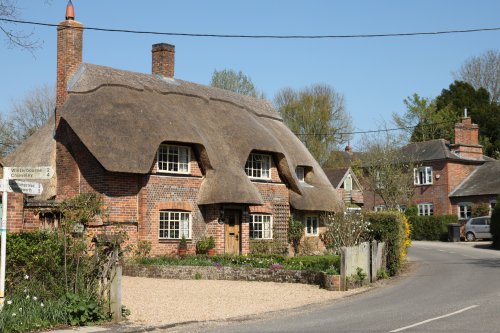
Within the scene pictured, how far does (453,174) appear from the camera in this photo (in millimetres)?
54844

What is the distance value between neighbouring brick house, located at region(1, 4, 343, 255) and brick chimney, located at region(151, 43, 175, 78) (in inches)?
2.4

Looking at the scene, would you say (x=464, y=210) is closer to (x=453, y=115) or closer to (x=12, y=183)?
(x=453, y=115)

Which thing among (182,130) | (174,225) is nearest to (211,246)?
(174,225)

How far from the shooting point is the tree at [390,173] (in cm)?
5153

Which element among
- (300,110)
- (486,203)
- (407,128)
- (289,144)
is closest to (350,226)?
(289,144)

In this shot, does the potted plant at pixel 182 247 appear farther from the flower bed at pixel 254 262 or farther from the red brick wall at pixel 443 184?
the red brick wall at pixel 443 184

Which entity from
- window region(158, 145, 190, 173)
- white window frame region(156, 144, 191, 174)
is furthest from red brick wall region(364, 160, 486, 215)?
window region(158, 145, 190, 173)

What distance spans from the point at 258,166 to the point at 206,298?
14.5 metres

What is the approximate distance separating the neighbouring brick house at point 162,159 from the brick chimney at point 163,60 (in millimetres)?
62

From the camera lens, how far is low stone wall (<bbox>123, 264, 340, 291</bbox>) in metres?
21.2

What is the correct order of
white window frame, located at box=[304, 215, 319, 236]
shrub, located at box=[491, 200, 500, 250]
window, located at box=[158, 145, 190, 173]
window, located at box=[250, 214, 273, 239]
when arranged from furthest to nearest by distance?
shrub, located at box=[491, 200, 500, 250] → white window frame, located at box=[304, 215, 319, 236] → window, located at box=[250, 214, 273, 239] → window, located at box=[158, 145, 190, 173]

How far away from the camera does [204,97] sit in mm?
32969

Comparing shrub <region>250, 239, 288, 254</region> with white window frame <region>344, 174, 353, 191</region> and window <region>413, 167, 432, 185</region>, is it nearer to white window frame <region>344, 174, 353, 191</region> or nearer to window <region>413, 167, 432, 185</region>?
white window frame <region>344, 174, 353, 191</region>

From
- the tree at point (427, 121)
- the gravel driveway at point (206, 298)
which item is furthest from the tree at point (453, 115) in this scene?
the gravel driveway at point (206, 298)
